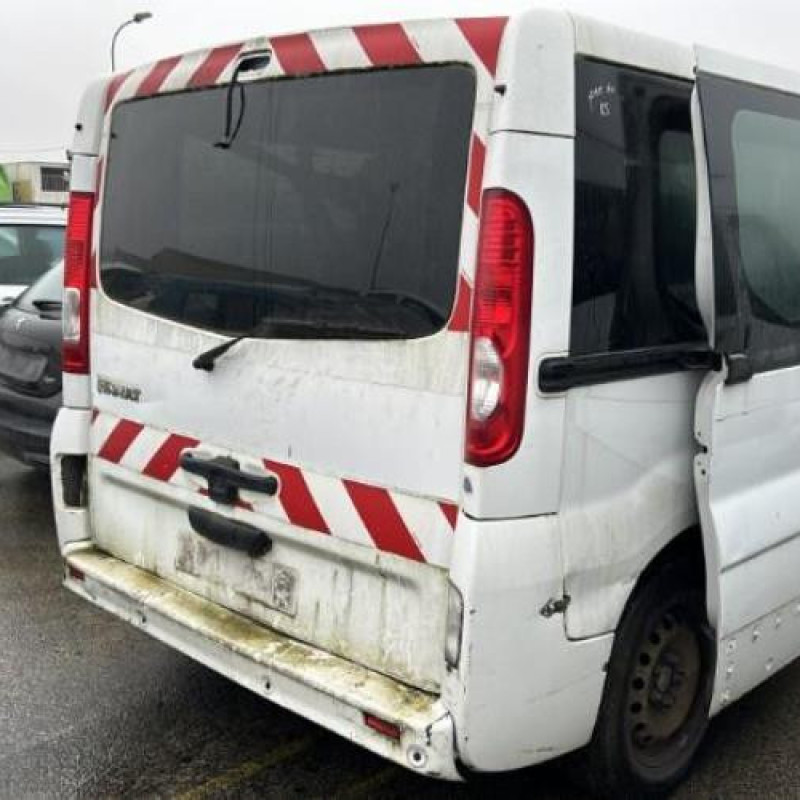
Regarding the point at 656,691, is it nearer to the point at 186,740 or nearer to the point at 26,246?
the point at 186,740

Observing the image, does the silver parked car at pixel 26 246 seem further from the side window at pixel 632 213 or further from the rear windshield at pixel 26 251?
the side window at pixel 632 213

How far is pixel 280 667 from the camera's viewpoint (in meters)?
2.68

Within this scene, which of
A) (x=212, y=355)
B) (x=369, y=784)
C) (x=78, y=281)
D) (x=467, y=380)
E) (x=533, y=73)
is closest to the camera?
(x=533, y=73)

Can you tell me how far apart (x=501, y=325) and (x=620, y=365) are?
0.38 meters

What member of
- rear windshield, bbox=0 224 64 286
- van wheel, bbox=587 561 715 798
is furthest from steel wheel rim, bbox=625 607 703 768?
rear windshield, bbox=0 224 64 286

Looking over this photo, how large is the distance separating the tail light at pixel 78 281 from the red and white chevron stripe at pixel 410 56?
0.68 m

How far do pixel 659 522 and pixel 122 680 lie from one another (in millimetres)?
2145

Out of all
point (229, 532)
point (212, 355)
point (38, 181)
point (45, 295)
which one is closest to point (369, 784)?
point (229, 532)

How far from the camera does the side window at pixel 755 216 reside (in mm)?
2660

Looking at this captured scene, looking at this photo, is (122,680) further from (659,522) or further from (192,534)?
(659,522)

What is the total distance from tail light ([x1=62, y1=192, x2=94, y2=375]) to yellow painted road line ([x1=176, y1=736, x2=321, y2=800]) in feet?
4.68

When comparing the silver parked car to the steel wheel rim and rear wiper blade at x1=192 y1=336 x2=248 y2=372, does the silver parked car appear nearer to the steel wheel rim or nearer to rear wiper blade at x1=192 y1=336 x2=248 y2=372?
rear wiper blade at x1=192 y1=336 x2=248 y2=372

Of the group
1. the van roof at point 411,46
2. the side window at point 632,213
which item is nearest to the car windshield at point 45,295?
the van roof at point 411,46

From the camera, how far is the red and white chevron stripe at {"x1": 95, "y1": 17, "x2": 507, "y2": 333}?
2.29 metres
